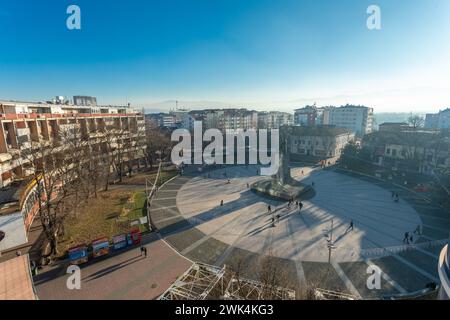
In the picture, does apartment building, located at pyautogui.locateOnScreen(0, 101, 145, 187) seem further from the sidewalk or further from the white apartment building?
the white apartment building

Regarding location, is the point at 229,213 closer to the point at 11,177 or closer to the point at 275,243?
the point at 275,243

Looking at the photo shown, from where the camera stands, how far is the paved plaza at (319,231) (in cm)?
1833

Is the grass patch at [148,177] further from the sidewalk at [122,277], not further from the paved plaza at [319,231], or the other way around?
the sidewalk at [122,277]

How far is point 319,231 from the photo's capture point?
2495cm

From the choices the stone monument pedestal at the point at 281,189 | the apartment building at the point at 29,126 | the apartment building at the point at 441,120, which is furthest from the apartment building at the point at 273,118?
the stone monument pedestal at the point at 281,189

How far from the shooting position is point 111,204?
3297 centimetres
